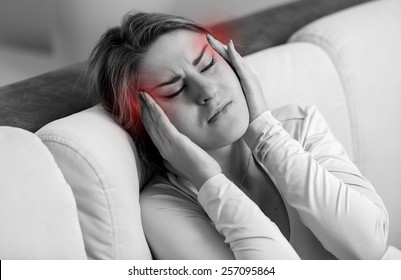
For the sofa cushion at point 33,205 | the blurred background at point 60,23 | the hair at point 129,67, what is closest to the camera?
the sofa cushion at point 33,205

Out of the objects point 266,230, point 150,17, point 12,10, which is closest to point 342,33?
point 150,17

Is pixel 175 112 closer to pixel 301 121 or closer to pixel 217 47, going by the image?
pixel 217 47

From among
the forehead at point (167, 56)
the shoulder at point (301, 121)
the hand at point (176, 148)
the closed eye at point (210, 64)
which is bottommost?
the shoulder at point (301, 121)

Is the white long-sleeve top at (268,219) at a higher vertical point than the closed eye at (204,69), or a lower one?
lower

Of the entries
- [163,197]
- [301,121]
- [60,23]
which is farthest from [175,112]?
[60,23]

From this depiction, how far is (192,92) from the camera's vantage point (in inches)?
45.1

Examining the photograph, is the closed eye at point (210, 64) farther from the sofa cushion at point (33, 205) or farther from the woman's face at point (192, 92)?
the sofa cushion at point (33, 205)

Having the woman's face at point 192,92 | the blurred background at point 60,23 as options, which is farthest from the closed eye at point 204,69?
the blurred background at point 60,23

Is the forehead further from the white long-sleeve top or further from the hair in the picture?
the white long-sleeve top

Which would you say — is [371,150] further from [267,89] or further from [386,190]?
[267,89]

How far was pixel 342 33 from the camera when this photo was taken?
1595 mm

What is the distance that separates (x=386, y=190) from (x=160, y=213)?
2.26ft

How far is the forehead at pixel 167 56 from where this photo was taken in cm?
115

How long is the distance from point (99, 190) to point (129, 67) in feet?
0.72
